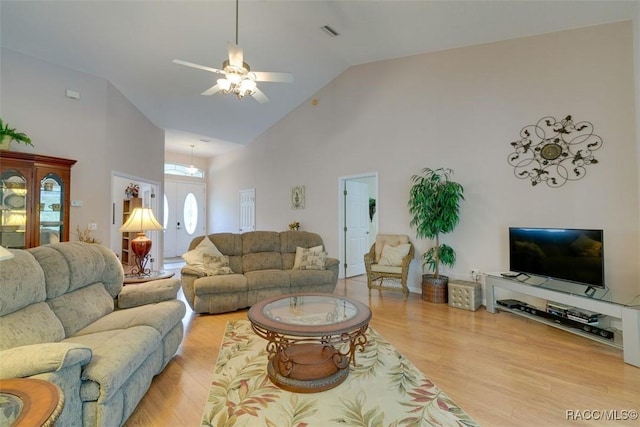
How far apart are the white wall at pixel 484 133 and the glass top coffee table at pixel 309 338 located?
9.18ft

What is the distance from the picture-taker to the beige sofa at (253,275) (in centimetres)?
359

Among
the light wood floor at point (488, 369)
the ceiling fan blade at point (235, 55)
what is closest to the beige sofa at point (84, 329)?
the light wood floor at point (488, 369)

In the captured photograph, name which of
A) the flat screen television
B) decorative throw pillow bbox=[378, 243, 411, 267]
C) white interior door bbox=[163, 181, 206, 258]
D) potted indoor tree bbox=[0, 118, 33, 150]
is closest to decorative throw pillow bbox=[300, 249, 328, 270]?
decorative throw pillow bbox=[378, 243, 411, 267]

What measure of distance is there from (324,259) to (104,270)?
8.83 feet

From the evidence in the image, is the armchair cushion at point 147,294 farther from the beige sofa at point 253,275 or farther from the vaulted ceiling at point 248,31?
the vaulted ceiling at point 248,31

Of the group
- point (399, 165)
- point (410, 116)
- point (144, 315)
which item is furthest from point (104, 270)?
point (410, 116)

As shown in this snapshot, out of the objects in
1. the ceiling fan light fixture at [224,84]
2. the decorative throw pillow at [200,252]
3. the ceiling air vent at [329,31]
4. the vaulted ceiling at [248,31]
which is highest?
the ceiling air vent at [329,31]

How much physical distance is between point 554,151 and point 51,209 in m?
6.45

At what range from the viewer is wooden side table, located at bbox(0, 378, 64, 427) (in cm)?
96

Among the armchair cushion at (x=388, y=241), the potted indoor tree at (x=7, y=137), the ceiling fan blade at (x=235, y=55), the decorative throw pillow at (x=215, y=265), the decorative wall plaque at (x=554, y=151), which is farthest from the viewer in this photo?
the armchair cushion at (x=388, y=241)

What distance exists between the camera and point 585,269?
297 cm

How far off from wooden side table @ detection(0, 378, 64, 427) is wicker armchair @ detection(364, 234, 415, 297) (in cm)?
387

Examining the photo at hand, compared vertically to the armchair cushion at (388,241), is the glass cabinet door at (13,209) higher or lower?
higher

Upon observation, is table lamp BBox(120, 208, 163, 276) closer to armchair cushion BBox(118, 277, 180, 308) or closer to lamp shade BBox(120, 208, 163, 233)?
lamp shade BBox(120, 208, 163, 233)
